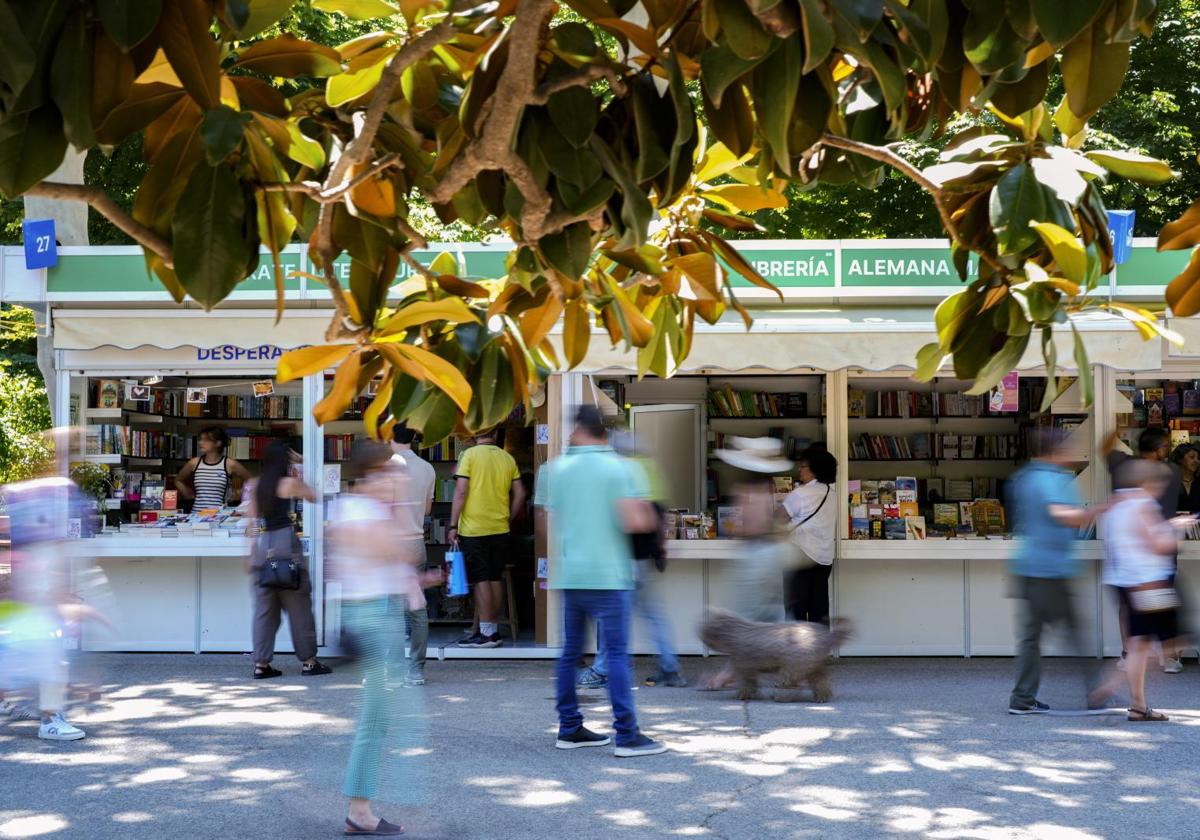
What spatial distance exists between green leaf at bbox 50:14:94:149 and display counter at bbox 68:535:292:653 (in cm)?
936

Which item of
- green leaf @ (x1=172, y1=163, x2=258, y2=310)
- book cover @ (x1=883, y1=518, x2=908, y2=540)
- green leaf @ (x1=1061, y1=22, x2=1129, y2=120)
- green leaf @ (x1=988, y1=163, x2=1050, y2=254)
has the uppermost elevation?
green leaf @ (x1=1061, y1=22, x2=1129, y2=120)

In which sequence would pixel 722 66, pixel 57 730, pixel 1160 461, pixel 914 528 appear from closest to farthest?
1. pixel 722 66
2. pixel 57 730
3. pixel 1160 461
4. pixel 914 528

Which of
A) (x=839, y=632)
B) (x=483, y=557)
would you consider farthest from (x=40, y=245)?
(x=839, y=632)

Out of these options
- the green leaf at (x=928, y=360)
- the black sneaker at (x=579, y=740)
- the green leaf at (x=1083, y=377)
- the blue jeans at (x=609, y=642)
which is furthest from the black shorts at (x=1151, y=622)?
the green leaf at (x=1083, y=377)

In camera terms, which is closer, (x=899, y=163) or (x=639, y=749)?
(x=899, y=163)

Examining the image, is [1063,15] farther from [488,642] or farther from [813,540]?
[488,642]

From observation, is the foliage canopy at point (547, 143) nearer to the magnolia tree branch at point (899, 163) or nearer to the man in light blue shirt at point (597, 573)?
the magnolia tree branch at point (899, 163)

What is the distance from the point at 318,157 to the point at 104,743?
224 inches

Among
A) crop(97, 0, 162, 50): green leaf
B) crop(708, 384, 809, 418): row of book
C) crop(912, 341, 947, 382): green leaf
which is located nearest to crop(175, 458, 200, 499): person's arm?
crop(708, 384, 809, 418): row of book

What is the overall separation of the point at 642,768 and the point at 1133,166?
4769 millimetres

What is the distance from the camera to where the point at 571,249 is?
6.65 feet

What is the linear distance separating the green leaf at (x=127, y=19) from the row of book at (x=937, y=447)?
37.2ft

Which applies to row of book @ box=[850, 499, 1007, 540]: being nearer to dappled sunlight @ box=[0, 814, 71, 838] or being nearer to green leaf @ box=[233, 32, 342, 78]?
dappled sunlight @ box=[0, 814, 71, 838]

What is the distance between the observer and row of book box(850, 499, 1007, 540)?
34.2ft
